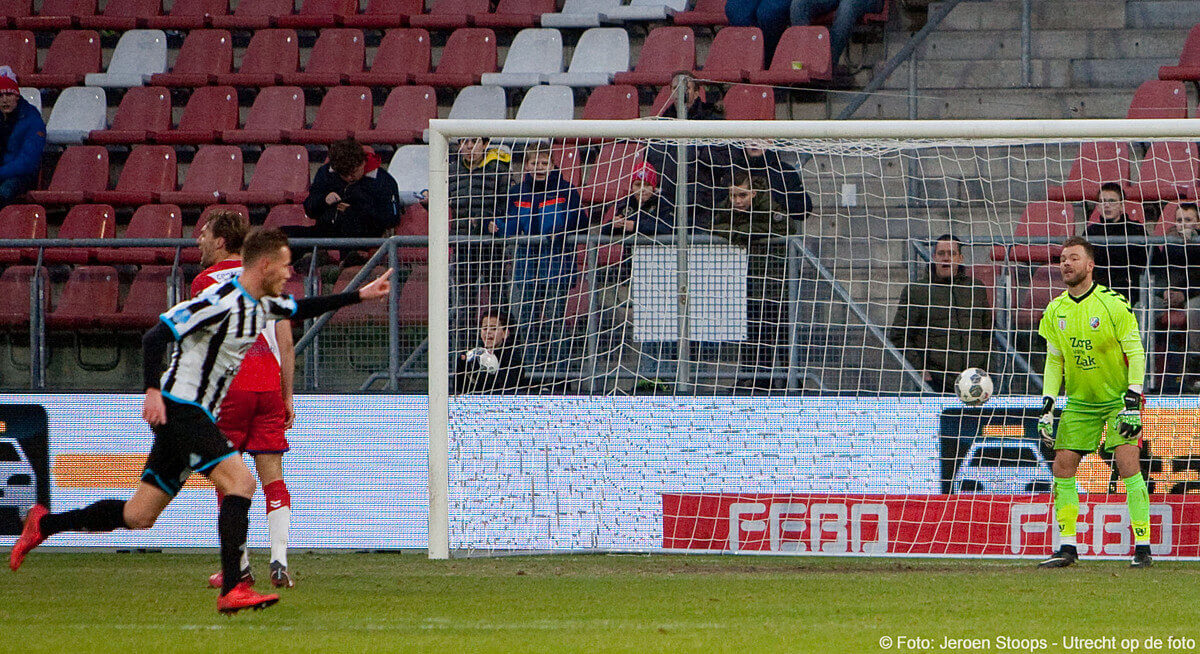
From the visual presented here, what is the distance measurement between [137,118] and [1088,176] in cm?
874

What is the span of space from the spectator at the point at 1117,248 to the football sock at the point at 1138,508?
134cm

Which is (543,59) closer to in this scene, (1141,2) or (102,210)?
(102,210)

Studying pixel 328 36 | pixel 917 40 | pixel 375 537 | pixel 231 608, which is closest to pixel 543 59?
pixel 328 36

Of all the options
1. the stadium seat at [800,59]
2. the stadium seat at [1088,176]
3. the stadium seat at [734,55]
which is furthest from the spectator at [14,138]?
the stadium seat at [1088,176]

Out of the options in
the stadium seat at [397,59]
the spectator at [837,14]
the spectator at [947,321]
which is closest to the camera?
the spectator at [947,321]

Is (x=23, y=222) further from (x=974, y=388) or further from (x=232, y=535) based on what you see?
(x=974, y=388)

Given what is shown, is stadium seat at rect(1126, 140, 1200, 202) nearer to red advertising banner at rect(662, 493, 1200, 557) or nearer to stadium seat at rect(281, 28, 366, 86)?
red advertising banner at rect(662, 493, 1200, 557)

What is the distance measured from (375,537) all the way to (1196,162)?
Answer: 625 centimetres

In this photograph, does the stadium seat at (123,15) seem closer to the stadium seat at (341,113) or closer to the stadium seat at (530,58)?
the stadium seat at (341,113)

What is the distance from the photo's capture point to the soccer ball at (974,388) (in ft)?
28.6

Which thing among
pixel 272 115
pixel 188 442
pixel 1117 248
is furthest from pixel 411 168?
pixel 188 442

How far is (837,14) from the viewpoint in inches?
495

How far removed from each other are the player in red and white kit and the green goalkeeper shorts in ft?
14.6

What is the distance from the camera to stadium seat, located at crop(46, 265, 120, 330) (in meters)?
9.66
